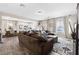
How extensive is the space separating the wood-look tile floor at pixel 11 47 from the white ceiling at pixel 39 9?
49 cm

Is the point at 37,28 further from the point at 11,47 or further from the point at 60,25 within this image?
the point at 11,47

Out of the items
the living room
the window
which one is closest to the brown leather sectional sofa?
the living room

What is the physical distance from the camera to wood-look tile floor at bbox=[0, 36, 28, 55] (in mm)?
2027

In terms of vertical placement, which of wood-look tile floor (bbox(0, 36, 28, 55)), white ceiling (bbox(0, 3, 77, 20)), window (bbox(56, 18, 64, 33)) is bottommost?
wood-look tile floor (bbox(0, 36, 28, 55))

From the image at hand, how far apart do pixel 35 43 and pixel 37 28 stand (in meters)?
0.28

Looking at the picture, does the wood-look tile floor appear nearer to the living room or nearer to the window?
the living room

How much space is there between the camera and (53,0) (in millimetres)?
2061

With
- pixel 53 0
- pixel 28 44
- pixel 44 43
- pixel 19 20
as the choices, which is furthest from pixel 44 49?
pixel 53 0

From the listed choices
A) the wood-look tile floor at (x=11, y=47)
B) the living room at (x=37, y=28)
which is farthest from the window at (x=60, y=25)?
the wood-look tile floor at (x=11, y=47)

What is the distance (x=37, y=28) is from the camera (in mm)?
2076

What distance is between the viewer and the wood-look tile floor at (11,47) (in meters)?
2.03

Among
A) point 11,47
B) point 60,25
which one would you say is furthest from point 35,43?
point 60,25

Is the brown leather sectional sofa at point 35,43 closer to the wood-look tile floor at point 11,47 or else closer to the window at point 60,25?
the wood-look tile floor at point 11,47
